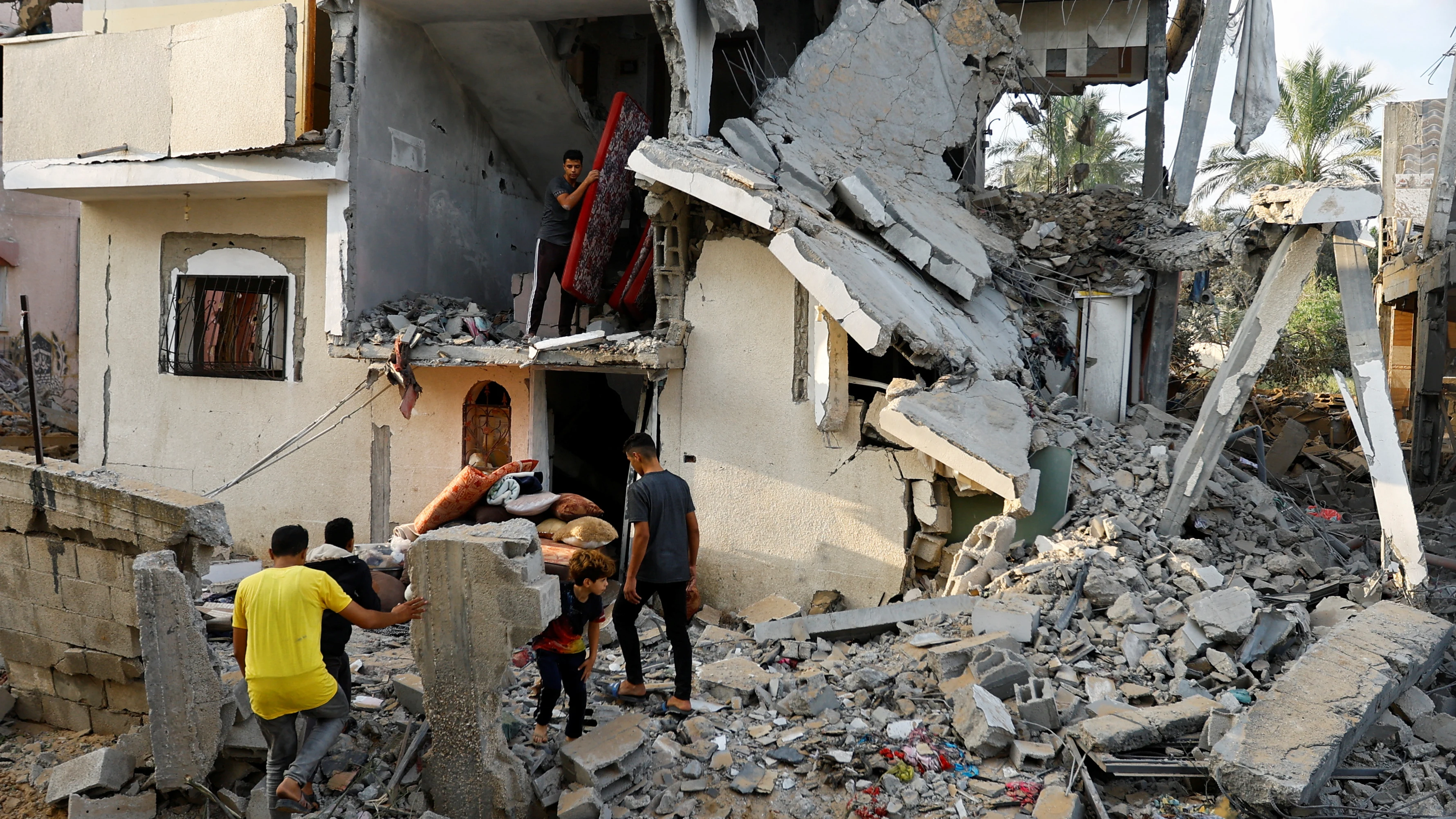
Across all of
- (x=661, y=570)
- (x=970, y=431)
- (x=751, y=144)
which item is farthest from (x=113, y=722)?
(x=751, y=144)

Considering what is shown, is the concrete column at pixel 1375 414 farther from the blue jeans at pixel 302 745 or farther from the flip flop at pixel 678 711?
the blue jeans at pixel 302 745

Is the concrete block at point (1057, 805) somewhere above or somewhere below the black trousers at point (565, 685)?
below

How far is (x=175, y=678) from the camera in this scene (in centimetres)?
518

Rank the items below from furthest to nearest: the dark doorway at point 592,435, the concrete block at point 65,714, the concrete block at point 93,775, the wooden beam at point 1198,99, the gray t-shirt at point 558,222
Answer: the wooden beam at point 1198,99
the dark doorway at point 592,435
the gray t-shirt at point 558,222
the concrete block at point 65,714
the concrete block at point 93,775

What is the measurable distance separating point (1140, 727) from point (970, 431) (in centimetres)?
283

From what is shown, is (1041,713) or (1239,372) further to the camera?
(1239,372)

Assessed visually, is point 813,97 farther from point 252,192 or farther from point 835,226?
point 252,192

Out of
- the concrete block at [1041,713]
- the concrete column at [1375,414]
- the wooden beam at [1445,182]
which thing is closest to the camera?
the concrete block at [1041,713]

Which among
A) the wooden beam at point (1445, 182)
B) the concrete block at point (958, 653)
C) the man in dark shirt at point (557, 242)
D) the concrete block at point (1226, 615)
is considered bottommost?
the concrete block at point (958, 653)

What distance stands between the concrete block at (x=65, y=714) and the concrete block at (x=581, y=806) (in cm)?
393

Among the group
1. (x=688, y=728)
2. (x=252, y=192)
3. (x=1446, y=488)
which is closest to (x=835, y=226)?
(x=688, y=728)

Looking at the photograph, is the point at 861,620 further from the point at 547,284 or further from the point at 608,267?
the point at 608,267

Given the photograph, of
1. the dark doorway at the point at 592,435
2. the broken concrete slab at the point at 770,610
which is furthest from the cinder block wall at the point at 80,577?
the dark doorway at the point at 592,435

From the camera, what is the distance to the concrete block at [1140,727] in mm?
4820
